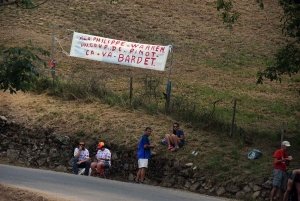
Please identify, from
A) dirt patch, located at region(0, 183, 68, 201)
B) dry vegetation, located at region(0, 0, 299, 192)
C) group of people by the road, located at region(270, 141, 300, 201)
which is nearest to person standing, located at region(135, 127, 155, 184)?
dry vegetation, located at region(0, 0, 299, 192)

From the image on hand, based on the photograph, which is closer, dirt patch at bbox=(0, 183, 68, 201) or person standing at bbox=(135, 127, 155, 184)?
dirt patch at bbox=(0, 183, 68, 201)

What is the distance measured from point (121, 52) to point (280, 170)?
941cm

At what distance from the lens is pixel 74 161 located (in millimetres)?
21234

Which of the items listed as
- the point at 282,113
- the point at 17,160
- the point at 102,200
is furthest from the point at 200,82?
the point at 102,200

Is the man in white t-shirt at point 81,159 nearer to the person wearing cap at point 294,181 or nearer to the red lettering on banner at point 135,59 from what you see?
the red lettering on banner at point 135,59

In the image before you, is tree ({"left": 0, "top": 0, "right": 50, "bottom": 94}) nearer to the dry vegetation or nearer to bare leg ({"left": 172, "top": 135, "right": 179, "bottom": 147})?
the dry vegetation

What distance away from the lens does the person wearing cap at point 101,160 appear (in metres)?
20.7

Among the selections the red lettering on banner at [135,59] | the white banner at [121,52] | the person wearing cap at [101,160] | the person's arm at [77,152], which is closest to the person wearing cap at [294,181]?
the person wearing cap at [101,160]

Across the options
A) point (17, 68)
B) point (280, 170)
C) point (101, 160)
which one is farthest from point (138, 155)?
point (17, 68)

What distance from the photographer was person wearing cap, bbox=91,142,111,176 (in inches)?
813

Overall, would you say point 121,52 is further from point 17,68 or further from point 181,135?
point 17,68

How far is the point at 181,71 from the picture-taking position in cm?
3259

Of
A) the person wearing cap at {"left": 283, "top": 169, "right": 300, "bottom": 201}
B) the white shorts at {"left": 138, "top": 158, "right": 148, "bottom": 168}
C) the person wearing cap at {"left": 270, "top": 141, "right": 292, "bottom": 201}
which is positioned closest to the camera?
the person wearing cap at {"left": 283, "top": 169, "right": 300, "bottom": 201}

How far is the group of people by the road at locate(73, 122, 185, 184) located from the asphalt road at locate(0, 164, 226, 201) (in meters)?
1.87
